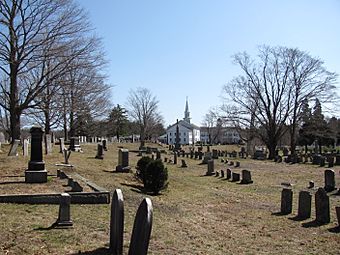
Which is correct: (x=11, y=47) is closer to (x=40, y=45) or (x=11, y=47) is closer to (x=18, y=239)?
(x=40, y=45)

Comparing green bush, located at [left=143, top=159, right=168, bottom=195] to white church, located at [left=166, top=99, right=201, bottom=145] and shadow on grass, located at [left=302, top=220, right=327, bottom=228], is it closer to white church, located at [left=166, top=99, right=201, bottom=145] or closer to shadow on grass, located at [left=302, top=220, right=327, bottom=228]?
shadow on grass, located at [left=302, top=220, right=327, bottom=228]

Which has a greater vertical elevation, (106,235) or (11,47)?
(11,47)

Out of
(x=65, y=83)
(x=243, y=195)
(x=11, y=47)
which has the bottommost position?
(x=243, y=195)

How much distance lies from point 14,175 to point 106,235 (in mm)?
8177

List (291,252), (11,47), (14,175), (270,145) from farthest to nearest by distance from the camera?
(270,145) < (11,47) < (14,175) < (291,252)

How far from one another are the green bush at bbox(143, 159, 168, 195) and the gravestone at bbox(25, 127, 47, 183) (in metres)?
3.78

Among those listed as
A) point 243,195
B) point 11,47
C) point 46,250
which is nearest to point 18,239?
point 46,250

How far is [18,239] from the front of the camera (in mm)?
6859

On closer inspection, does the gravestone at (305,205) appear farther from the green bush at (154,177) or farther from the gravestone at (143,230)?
the gravestone at (143,230)

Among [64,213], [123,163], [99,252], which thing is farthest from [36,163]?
[99,252]

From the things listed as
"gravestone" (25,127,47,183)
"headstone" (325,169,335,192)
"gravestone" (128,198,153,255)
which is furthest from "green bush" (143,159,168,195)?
"gravestone" (128,198,153,255)

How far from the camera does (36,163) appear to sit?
1359 centimetres

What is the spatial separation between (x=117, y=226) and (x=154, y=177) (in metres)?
8.49

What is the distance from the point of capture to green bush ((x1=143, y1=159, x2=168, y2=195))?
14969 millimetres
